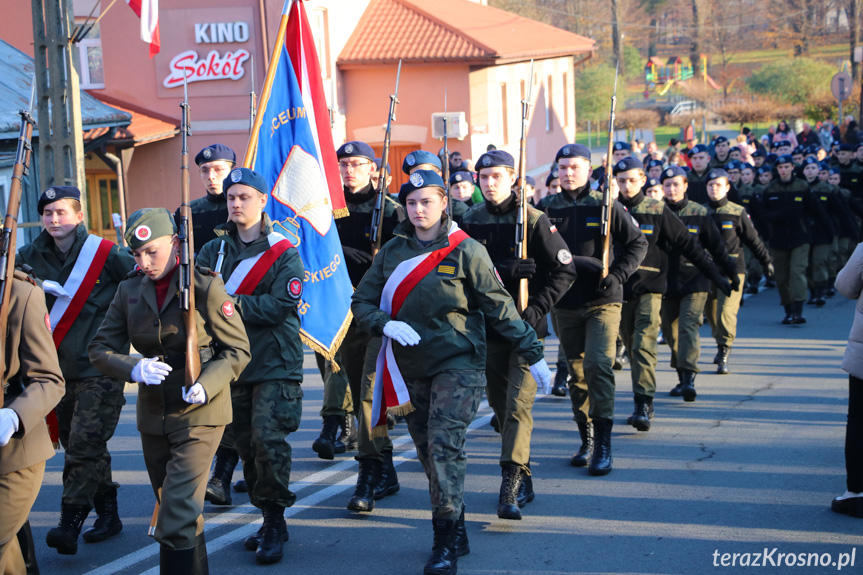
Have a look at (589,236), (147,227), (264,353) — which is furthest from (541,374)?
(147,227)

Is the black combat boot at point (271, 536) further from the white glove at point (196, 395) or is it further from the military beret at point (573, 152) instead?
the military beret at point (573, 152)

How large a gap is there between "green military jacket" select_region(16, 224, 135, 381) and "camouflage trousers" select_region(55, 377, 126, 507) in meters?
0.09

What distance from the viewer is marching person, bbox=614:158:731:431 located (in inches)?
338

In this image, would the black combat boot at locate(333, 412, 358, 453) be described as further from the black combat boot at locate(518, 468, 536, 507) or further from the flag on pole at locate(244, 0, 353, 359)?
the black combat boot at locate(518, 468, 536, 507)

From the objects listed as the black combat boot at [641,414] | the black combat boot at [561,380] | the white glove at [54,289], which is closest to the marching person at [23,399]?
the white glove at [54,289]

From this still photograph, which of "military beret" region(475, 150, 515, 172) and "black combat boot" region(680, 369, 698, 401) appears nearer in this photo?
"military beret" region(475, 150, 515, 172)

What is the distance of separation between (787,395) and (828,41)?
65.1 metres

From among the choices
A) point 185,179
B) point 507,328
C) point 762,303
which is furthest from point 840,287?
point 762,303

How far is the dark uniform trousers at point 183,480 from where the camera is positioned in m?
4.76

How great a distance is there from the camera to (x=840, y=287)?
20.3ft

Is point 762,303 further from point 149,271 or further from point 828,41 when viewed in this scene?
point 828,41

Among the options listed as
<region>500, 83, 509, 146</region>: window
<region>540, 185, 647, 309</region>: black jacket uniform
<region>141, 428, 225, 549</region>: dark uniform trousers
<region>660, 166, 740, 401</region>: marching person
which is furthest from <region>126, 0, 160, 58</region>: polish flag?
<region>500, 83, 509, 146</region>: window

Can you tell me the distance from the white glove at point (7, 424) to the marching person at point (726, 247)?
8188 millimetres

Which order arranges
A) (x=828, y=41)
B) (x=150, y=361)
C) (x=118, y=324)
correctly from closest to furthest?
(x=150, y=361)
(x=118, y=324)
(x=828, y=41)
